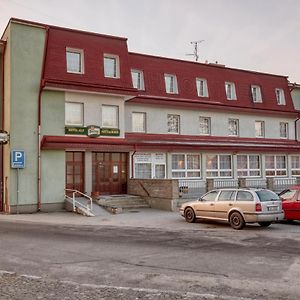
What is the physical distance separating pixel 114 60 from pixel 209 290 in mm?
20377

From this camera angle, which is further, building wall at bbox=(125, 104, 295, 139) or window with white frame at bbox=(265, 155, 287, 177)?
window with white frame at bbox=(265, 155, 287, 177)

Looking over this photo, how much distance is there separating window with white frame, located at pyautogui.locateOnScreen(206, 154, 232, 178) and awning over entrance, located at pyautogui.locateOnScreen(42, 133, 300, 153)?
927 millimetres

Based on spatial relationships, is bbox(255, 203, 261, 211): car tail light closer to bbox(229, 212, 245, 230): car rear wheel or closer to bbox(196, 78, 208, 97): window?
bbox(229, 212, 245, 230): car rear wheel

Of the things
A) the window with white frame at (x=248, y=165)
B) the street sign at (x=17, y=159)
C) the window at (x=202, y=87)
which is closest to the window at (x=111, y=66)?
the street sign at (x=17, y=159)

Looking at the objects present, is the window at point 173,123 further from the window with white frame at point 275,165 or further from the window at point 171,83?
the window with white frame at point 275,165

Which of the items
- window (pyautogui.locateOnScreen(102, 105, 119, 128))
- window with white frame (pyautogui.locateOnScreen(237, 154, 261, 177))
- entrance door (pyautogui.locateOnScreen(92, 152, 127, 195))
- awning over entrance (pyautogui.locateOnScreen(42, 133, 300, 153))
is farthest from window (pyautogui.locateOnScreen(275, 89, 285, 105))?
window (pyautogui.locateOnScreen(102, 105, 119, 128))

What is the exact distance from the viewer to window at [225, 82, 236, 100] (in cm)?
3228

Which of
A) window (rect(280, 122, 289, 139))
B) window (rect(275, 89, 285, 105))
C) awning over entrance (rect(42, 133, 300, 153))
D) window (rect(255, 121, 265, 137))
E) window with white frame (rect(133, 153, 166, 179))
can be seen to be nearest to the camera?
awning over entrance (rect(42, 133, 300, 153))

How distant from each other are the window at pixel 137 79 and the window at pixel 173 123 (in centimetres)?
291

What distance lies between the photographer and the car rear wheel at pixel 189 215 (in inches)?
698

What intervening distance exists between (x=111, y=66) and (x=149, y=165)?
6653 millimetres

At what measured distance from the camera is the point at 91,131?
77.9 feet

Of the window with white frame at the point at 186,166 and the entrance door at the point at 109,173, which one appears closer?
the entrance door at the point at 109,173

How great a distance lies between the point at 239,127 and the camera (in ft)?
104
